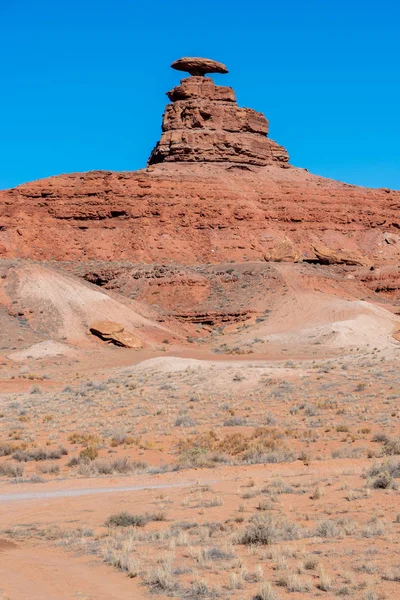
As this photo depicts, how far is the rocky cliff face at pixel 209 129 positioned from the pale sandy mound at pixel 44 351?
39267mm

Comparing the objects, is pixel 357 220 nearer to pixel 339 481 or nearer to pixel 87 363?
pixel 87 363

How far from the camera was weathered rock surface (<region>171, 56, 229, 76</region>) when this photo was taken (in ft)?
276

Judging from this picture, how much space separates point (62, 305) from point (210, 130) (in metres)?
36.8

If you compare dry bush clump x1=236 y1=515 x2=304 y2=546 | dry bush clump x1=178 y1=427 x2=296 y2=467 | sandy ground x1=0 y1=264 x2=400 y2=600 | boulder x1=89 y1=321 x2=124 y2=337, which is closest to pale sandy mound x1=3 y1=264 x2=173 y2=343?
boulder x1=89 y1=321 x2=124 y2=337

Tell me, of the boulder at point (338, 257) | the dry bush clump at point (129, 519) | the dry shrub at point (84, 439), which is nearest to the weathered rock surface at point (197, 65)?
the boulder at point (338, 257)

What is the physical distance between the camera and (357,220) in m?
75.8

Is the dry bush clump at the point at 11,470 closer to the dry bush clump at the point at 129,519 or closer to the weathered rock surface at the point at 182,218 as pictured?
the dry bush clump at the point at 129,519

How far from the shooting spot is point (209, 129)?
80375mm

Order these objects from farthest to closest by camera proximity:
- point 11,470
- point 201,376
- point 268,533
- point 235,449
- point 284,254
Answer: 1. point 284,254
2. point 201,376
3. point 235,449
4. point 11,470
5. point 268,533

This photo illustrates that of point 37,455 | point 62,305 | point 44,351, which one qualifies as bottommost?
point 37,455

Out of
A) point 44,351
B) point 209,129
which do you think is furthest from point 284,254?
point 44,351

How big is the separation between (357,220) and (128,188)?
22289 mm

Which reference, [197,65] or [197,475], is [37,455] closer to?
[197,475]

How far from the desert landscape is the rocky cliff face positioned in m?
0.22
